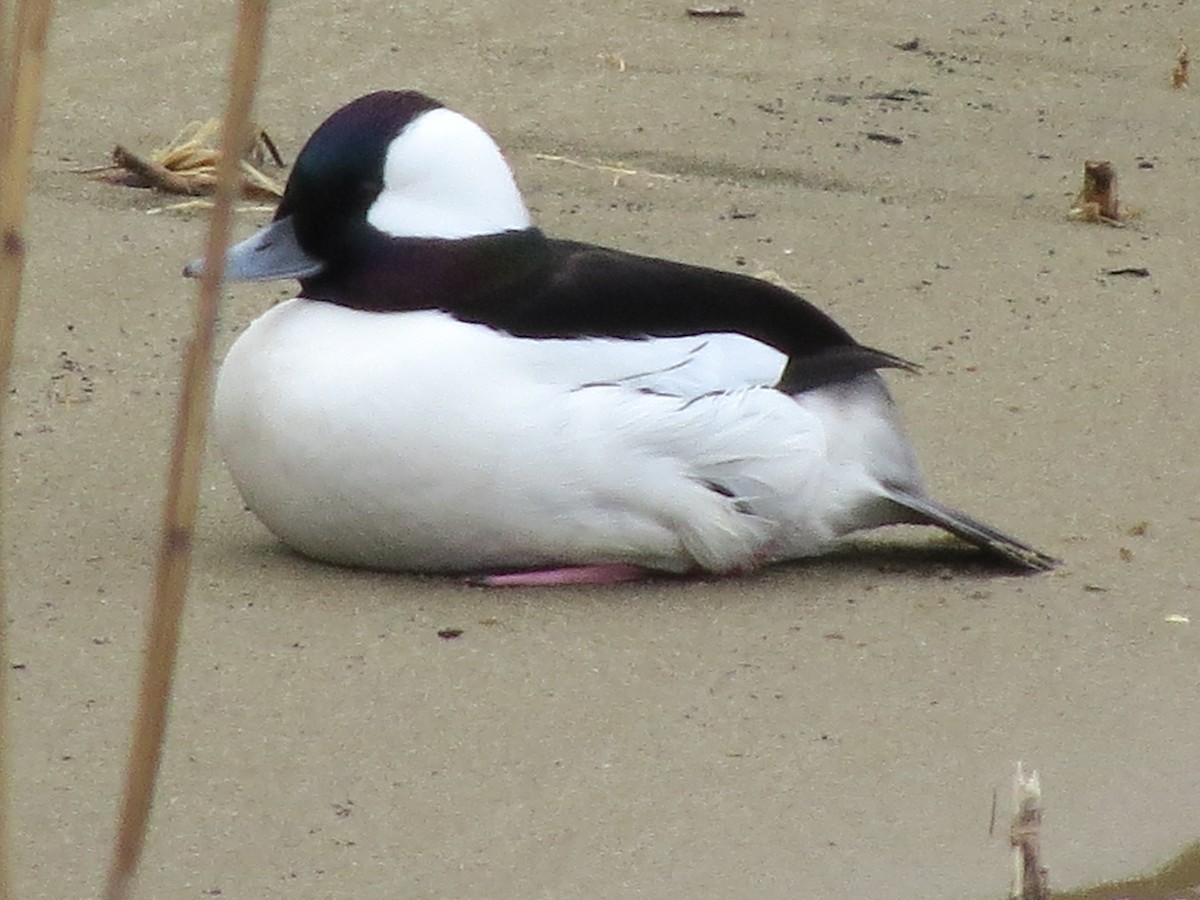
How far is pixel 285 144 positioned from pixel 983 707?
3098 mm

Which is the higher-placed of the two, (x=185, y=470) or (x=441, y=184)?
(x=185, y=470)

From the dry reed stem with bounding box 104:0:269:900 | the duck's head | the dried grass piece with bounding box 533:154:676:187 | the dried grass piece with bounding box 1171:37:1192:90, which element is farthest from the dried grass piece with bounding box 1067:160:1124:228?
the dry reed stem with bounding box 104:0:269:900

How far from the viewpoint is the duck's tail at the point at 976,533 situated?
400 cm

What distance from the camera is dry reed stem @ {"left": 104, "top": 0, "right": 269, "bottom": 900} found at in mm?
1480

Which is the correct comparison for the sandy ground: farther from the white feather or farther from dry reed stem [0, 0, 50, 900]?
dry reed stem [0, 0, 50, 900]

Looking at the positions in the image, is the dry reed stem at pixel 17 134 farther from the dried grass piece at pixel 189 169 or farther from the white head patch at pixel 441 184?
the dried grass piece at pixel 189 169

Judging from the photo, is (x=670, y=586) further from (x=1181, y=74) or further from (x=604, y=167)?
(x=1181, y=74)

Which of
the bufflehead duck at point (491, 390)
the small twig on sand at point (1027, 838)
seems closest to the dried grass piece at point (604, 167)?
the bufflehead duck at point (491, 390)

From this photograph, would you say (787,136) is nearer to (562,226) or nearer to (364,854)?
(562,226)

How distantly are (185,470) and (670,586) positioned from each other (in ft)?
8.13

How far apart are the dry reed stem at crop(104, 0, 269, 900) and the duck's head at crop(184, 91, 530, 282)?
2.29 metres

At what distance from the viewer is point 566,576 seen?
3877 mm

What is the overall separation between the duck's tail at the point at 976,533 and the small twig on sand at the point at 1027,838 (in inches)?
56.5

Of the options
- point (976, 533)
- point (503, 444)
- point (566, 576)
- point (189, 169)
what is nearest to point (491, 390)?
point (503, 444)
